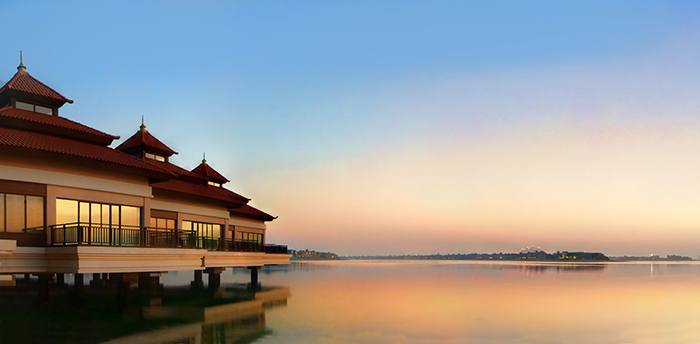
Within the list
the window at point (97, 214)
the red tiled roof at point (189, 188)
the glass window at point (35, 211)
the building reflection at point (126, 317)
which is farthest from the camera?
the red tiled roof at point (189, 188)

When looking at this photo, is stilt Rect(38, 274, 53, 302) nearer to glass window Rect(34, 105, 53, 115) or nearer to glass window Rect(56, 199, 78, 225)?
glass window Rect(56, 199, 78, 225)

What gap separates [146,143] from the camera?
123 ft

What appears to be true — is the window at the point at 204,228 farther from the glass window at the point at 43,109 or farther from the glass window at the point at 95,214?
the glass window at the point at 43,109

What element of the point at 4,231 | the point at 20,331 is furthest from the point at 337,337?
the point at 4,231

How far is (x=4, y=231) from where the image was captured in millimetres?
21812

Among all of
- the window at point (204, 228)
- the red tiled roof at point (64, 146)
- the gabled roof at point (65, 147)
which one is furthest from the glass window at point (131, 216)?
the window at point (204, 228)

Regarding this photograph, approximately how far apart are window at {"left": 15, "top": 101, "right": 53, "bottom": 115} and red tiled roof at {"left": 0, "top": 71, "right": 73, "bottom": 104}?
791 mm

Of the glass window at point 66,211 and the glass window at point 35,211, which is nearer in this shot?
the glass window at point 35,211

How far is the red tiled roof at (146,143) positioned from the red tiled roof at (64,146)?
9.38 metres

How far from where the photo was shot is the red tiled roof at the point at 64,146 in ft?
73.1

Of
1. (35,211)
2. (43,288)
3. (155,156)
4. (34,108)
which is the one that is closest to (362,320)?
(35,211)

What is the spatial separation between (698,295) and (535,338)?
3826 cm

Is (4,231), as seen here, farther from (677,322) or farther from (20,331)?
(677,322)

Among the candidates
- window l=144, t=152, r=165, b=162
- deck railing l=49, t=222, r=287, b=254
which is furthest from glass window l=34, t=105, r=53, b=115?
window l=144, t=152, r=165, b=162
